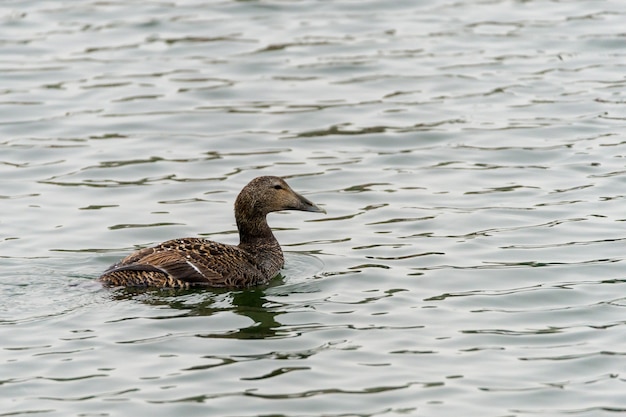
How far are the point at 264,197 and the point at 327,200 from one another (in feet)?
6.15

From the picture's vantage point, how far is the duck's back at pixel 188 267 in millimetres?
11023

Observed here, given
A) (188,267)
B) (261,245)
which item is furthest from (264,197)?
(188,267)

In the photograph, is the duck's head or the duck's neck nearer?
the duck's neck

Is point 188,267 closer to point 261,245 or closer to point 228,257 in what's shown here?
point 228,257

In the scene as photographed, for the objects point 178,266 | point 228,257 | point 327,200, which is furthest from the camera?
point 327,200

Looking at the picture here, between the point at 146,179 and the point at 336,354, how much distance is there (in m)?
5.25


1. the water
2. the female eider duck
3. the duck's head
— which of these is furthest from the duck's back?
the duck's head

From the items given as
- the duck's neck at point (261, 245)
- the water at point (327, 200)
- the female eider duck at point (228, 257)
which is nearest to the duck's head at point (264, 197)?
the female eider duck at point (228, 257)

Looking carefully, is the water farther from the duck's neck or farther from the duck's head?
the duck's head

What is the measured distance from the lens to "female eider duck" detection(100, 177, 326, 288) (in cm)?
1108

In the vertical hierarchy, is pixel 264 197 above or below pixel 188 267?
above

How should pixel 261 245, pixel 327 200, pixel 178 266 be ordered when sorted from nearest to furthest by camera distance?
pixel 178 266, pixel 261 245, pixel 327 200

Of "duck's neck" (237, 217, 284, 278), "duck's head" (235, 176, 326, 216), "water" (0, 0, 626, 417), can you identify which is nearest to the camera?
"water" (0, 0, 626, 417)

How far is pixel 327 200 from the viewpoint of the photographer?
13812 mm
